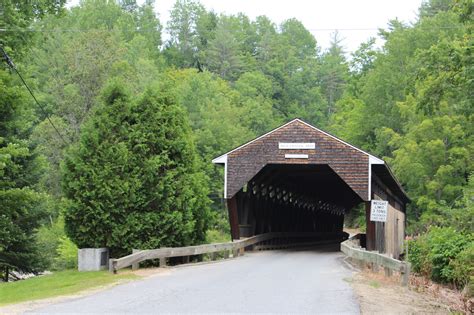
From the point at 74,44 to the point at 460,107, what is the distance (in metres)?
37.0

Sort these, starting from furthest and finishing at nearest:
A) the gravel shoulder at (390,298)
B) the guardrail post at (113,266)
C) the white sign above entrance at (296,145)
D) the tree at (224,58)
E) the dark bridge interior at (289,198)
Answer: the tree at (224,58) < the dark bridge interior at (289,198) < the white sign above entrance at (296,145) < the guardrail post at (113,266) < the gravel shoulder at (390,298)

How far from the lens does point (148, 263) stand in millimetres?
18094

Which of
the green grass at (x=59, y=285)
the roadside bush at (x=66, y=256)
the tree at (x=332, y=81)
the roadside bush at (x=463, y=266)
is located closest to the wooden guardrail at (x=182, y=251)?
A: the green grass at (x=59, y=285)

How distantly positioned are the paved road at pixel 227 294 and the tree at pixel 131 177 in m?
1.64

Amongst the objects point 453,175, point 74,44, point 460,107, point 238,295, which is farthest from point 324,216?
point 238,295

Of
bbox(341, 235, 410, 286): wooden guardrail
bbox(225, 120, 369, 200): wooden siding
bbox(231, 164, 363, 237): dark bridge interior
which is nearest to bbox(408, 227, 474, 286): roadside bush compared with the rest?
bbox(341, 235, 410, 286): wooden guardrail

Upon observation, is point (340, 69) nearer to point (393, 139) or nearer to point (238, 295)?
point (393, 139)

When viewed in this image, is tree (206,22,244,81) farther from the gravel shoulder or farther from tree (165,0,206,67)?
the gravel shoulder

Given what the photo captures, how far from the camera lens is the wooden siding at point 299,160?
78.1 ft

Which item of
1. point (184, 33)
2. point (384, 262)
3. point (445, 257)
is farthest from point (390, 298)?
point (184, 33)

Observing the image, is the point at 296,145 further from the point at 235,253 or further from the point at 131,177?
the point at 131,177

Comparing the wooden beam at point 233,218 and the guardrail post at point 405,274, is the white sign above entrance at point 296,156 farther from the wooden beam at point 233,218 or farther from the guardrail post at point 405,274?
the guardrail post at point 405,274

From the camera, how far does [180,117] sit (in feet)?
63.4

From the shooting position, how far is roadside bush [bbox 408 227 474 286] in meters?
17.9
